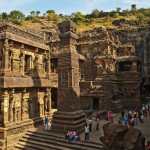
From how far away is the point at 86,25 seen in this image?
80.4 metres

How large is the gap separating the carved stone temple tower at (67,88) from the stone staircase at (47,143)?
0.91 meters

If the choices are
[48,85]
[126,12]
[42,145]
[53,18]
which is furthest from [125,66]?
[126,12]

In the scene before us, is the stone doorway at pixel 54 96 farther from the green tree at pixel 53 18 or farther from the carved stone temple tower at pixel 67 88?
the green tree at pixel 53 18

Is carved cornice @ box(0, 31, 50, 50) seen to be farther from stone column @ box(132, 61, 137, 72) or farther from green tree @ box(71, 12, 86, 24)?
green tree @ box(71, 12, 86, 24)

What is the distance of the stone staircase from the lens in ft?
47.1

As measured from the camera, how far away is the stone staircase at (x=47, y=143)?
47.1 feet

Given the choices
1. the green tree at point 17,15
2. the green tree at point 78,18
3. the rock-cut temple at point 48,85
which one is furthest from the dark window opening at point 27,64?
the green tree at point 78,18

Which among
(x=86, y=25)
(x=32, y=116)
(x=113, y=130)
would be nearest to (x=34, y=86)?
(x=32, y=116)

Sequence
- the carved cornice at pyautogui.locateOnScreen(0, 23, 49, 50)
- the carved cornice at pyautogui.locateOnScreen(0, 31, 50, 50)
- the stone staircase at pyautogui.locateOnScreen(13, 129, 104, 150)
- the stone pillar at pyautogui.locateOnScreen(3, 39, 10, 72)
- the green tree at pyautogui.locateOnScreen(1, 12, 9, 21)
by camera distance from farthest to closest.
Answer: the green tree at pyautogui.locateOnScreen(1, 12, 9, 21) → the carved cornice at pyautogui.locateOnScreen(0, 23, 49, 50) → the carved cornice at pyautogui.locateOnScreen(0, 31, 50, 50) → the stone pillar at pyautogui.locateOnScreen(3, 39, 10, 72) → the stone staircase at pyautogui.locateOnScreen(13, 129, 104, 150)

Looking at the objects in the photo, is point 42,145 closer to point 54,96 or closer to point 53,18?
point 54,96

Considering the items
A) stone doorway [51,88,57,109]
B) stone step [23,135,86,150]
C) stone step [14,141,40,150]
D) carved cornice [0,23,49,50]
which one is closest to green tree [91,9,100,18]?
stone doorway [51,88,57,109]

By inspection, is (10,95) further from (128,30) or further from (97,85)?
(128,30)

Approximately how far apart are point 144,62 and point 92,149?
1180 inches

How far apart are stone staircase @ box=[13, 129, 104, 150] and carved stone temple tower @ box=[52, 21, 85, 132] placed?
906 mm
